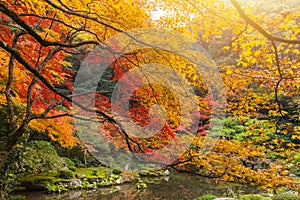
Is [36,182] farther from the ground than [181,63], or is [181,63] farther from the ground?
[181,63]

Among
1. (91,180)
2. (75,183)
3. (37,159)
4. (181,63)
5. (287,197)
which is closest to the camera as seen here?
(181,63)

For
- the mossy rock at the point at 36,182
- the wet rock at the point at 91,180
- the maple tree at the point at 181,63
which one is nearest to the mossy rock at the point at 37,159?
the mossy rock at the point at 36,182

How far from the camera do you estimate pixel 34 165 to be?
988cm

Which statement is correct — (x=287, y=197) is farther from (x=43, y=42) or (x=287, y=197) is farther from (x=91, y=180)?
(x=43, y=42)

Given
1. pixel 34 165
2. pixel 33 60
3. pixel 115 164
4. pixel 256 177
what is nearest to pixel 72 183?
pixel 34 165

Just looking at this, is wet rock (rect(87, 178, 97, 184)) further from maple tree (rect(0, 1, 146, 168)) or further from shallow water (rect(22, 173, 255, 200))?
maple tree (rect(0, 1, 146, 168))

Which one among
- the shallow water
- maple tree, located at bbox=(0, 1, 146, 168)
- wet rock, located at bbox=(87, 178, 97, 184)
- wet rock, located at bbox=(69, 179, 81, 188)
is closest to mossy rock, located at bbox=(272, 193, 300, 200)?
the shallow water

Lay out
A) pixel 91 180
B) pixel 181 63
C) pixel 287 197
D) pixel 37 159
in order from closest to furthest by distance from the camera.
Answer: pixel 181 63 → pixel 287 197 → pixel 37 159 → pixel 91 180

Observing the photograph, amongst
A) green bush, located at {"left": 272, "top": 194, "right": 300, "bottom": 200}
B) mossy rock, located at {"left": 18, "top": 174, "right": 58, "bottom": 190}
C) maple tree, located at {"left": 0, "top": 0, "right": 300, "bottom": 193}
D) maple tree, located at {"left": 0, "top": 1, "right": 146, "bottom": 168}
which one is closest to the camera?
maple tree, located at {"left": 0, "top": 0, "right": 300, "bottom": 193}

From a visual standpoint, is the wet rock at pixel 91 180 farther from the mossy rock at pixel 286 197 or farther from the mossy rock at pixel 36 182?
the mossy rock at pixel 286 197

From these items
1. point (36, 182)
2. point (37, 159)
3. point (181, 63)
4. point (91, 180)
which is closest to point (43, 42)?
point (181, 63)

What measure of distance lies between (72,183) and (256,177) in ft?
27.6

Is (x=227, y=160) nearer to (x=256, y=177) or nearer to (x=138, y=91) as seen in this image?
(x=256, y=177)

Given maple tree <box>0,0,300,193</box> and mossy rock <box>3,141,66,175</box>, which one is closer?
maple tree <box>0,0,300,193</box>
